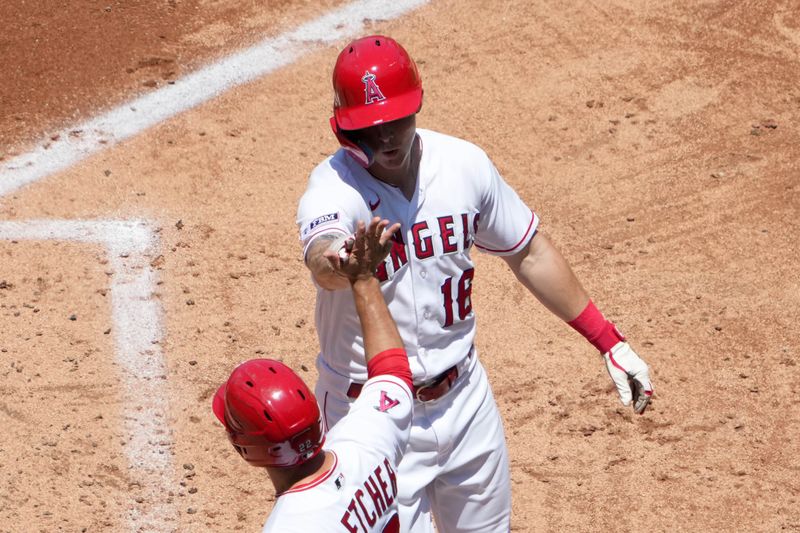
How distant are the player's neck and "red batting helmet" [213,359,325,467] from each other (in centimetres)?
3

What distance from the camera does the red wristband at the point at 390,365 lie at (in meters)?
3.46

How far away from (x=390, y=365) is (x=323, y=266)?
0.39 metres

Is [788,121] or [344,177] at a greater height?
[344,177]

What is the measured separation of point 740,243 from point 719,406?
1.45 meters

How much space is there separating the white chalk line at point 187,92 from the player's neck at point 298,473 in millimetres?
4727

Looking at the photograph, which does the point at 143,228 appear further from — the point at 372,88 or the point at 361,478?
the point at 361,478

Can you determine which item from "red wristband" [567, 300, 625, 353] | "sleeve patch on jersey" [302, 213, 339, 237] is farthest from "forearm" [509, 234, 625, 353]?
"sleeve patch on jersey" [302, 213, 339, 237]

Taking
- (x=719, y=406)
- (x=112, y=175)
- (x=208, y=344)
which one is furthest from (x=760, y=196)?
(x=112, y=175)

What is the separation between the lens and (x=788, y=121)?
8.19m

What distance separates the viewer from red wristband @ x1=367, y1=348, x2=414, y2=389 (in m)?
3.46

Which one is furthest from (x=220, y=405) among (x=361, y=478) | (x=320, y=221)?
(x=320, y=221)

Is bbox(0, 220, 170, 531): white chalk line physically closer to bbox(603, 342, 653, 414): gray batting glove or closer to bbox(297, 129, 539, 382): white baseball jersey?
bbox(297, 129, 539, 382): white baseball jersey

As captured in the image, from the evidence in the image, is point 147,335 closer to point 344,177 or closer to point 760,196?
point 344,177

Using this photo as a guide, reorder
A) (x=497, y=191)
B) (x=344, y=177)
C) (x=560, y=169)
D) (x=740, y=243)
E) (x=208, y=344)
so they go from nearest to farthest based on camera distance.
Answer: (x=344, y=177) < (x=497, y=191) < (x=208, y=344) < (x=740, y=243) < (x=560, y=169)
